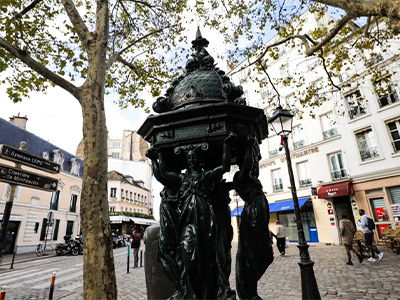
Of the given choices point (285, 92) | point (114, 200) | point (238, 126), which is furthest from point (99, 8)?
point (114, 200)

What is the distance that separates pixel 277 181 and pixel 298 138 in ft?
12.7

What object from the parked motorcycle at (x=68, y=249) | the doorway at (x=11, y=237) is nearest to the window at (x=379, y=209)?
the parked motorcycle at (x=68, y=249)

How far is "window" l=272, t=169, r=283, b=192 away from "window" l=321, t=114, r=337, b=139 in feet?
15.3

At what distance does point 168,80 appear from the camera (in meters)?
9.54

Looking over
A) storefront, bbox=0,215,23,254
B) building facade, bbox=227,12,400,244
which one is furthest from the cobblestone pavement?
storefront, bbox=0,215,23,254

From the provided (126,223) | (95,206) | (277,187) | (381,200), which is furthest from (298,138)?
(126,223)

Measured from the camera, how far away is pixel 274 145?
20.0 meters

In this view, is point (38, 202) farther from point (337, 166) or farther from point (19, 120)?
point (337, 166)

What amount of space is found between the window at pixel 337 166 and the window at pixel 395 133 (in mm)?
2984

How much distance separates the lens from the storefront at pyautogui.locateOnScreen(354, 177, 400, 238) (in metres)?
12.3

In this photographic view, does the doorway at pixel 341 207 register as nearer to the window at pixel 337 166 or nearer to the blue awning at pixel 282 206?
the window at pixel 337 166

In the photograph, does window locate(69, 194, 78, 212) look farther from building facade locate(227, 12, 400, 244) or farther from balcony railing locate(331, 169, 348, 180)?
balcony railing locate(331, 169, 348, 180)

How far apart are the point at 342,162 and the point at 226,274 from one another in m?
15.8

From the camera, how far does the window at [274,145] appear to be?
19.6 meters
